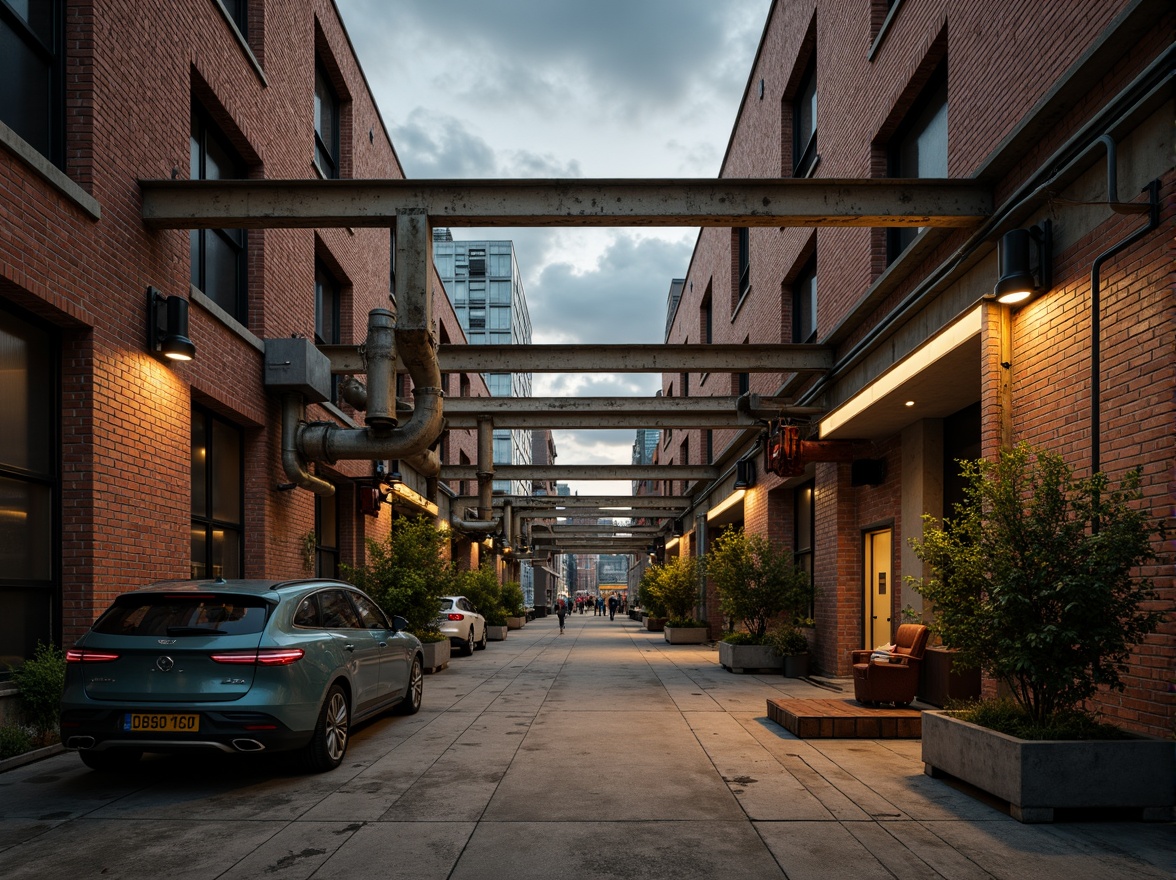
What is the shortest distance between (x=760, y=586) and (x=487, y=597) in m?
13.4

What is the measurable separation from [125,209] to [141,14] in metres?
2.28

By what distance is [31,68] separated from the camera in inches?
334

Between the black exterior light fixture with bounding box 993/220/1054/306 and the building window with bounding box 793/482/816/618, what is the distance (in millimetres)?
10110

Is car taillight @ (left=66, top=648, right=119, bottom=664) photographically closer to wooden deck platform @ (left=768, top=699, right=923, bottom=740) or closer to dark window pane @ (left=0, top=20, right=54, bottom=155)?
dark window pane @ (left=0, top=20, right=54, bottom=155)

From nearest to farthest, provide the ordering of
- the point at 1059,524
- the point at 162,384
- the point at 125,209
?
the point at 1059,524 → the point at 125,209 → the point at 162,384

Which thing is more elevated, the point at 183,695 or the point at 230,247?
the point at 230,247

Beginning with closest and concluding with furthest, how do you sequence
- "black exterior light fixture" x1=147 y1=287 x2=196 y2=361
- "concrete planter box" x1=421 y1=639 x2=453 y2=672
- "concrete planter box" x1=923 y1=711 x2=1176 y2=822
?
"concrete planter box" x1=923 y1=711 x2=1176 y2=822
"black exterior light fixture" x1=147 y1=287 x2=196 y2=361
"concrete planter box" x1=421 y1=639 x2=453 y2=672

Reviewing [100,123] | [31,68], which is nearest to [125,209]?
[100,123]

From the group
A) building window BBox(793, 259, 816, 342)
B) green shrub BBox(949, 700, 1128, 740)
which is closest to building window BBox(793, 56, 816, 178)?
building window BBox(793, 259, 816, 342)

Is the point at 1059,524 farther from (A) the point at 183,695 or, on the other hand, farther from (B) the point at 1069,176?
(A) the point at 183,695

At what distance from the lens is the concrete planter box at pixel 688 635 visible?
26.4 metres

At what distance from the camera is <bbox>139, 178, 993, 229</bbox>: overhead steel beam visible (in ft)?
30.0

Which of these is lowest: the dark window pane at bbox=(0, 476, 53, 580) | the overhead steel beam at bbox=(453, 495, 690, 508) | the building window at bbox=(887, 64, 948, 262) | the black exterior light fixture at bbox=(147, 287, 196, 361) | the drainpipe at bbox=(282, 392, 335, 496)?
the overhead steel beam at bbox=(453, 495, 690, 508)

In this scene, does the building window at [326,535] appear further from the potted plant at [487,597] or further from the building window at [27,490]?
the building window at [27,490]
